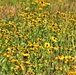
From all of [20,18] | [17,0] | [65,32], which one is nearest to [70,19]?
[65,32]

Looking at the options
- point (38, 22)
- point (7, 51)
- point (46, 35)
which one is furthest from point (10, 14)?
point (7, 51)

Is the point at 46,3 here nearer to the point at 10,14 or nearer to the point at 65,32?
the point at 10,14

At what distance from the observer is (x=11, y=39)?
5082mm

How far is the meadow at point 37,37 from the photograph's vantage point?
4426 millimetres

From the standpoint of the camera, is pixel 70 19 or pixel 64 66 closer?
pixel 64 66

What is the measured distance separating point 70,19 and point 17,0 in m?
1.45

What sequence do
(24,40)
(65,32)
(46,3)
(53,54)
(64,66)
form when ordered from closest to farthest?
(64,66) < (53,54) < (24,40) < (65,32) < (46,3)

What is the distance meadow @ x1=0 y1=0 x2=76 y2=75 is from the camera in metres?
4.43

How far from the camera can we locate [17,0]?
22.7ft

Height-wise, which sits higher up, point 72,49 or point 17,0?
point 17,0

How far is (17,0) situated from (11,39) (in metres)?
2.01

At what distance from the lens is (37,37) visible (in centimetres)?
538

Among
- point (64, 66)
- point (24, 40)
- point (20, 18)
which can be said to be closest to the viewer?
point (64, 66)

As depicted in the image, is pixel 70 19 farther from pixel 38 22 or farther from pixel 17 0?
pixel 17 0
